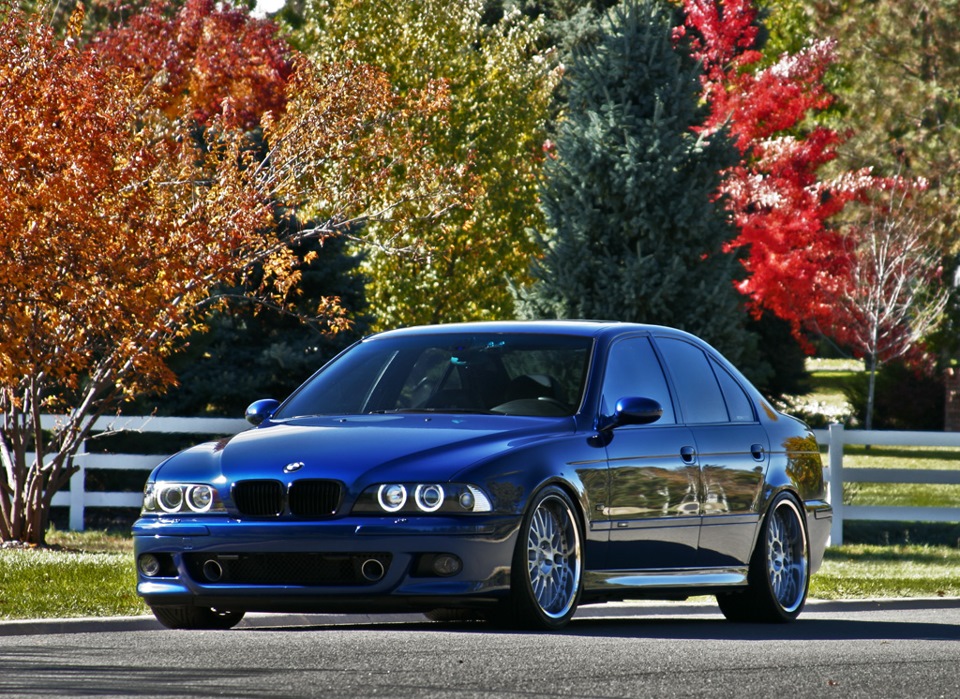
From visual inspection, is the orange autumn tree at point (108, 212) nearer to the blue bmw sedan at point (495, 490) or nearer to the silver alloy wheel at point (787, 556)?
the blue bmw sedan at point (495, 490)

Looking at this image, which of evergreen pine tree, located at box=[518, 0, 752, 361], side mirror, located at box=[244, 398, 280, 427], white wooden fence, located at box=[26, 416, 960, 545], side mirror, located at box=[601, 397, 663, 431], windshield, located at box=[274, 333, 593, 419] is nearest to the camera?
side mirror, located at box=[601, 397, 663, 431]

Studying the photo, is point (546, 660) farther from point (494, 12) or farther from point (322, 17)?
point (494, 12)

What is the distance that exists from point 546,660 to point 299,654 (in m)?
1.12

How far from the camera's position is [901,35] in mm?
40344

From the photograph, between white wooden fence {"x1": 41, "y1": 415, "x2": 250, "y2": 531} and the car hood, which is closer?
the car hood

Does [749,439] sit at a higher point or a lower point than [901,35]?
lower

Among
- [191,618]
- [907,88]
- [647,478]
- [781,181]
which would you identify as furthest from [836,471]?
[907,88]

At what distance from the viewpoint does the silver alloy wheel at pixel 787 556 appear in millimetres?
10922

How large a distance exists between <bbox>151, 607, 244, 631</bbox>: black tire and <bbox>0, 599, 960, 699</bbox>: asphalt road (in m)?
0.13

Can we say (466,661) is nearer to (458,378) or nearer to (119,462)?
(458,378)

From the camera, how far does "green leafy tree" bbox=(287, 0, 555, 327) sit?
31.6m

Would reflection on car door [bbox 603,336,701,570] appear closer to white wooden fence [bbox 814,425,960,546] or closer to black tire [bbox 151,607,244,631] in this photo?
black tire [bbox 151,607,244,631]

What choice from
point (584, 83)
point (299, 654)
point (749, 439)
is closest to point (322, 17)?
point (584, 83)

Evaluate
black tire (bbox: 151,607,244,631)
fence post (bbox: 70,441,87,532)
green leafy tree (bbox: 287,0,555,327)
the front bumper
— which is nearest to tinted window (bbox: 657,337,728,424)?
the front bumper
